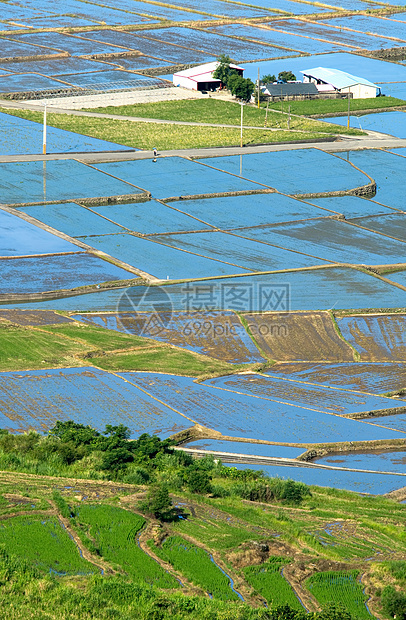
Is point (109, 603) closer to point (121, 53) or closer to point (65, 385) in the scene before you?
point (65, 385)

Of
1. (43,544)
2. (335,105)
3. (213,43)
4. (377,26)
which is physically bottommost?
(43,544)

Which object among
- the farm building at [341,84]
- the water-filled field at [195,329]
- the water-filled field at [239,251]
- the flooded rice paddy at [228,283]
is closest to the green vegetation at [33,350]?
the flooded rice paddy at [228,283]

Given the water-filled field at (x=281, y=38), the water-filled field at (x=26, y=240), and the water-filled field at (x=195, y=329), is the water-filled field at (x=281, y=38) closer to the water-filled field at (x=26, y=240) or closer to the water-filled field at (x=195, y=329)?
the water-filled field at (x=26, y=240)

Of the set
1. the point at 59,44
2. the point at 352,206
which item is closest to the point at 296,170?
the point at 352,206

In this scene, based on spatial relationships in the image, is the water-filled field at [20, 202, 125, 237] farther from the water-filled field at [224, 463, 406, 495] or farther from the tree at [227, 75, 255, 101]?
the tree at [227, 75, 255, 101]

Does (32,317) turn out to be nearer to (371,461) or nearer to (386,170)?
(371,461)
